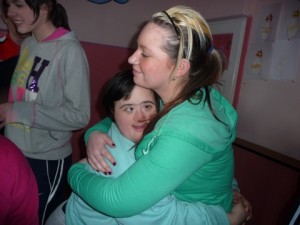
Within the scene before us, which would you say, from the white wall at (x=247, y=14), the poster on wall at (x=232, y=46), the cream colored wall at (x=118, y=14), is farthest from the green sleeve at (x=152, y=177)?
the cream colored wall at (x=118, y=14)

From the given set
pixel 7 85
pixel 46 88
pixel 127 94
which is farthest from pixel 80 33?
pixel 127 94

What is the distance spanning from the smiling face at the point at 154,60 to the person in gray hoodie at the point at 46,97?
46cm

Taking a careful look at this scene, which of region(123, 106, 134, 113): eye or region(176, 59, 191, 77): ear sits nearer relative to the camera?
region(176, 59, 191, 77): ear

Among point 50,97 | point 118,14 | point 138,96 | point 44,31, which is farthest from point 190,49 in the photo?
point 118,14

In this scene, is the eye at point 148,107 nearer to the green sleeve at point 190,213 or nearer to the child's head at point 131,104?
the child's head at point 131,104

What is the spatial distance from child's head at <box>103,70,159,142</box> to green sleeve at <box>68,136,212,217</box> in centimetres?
41

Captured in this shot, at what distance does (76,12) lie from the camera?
2.15 m

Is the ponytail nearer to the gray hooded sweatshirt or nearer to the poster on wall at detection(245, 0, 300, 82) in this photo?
the gray hooded sweatshirt

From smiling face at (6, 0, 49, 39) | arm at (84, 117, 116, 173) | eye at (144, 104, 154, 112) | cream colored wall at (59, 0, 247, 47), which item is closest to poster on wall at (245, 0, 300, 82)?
cream colored wall at (59, 0, 247, 47)

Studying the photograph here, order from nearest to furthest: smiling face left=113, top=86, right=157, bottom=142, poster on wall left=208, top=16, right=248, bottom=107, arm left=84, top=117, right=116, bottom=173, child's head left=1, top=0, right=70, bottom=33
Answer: arm left=84, top=117, right=116, bottom=173 < smiling face left=113, top=86, right=157, bottom=142 < child's head left=1, top=0, right=70, bottom=33 < poster on wall left=208, top=16, right=248, bottom=107

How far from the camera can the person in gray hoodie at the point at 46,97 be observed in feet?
3.74

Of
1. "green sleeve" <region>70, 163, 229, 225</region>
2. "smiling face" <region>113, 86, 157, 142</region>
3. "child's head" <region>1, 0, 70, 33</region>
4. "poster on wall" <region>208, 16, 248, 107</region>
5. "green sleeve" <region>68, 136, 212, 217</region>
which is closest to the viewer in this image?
"green sleeve" <region>68, 136, 212, 217</region>

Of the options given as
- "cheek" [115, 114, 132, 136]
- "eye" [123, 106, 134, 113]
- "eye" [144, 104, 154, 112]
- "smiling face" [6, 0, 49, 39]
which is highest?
"smiling face" [6, 0, 49, 39]

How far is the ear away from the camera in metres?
0.78
